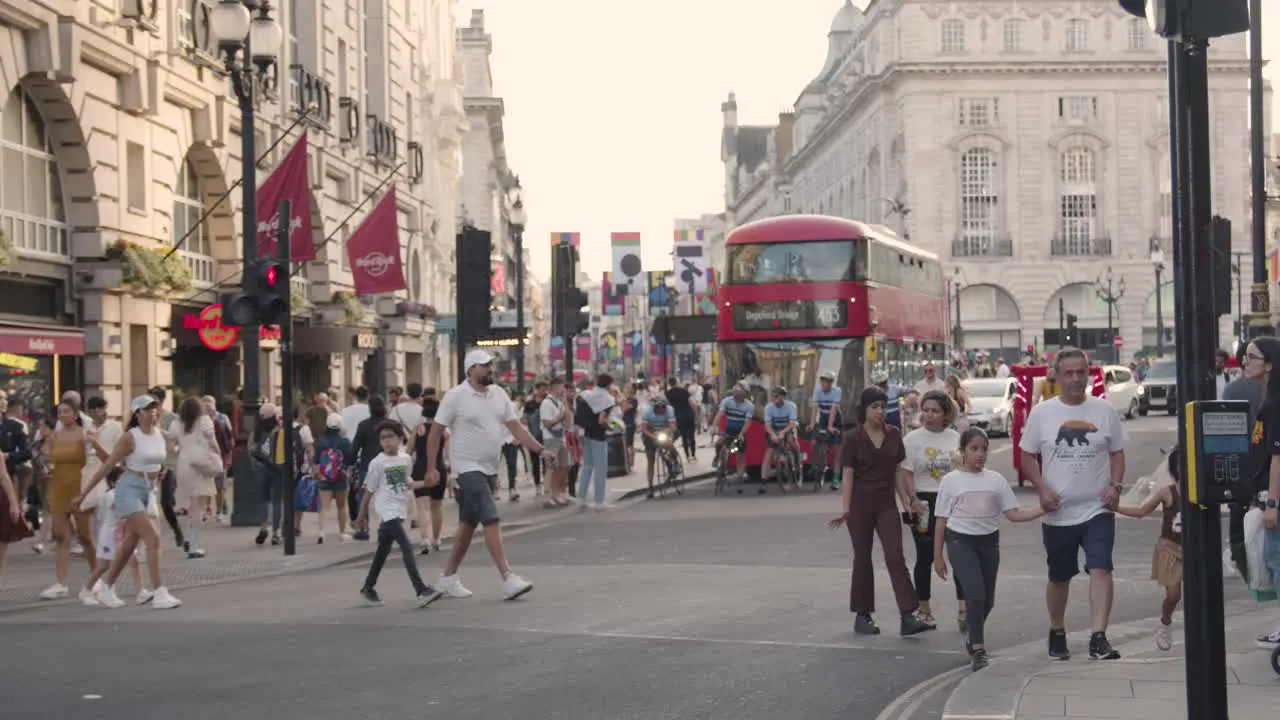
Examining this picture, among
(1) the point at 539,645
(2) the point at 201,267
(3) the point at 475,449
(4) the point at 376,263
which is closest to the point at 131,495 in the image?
(3) the point at 475,449

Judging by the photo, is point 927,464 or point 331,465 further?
point 331,465

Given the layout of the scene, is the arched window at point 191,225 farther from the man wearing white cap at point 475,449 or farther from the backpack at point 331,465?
the man wearing white cap at point 475,449

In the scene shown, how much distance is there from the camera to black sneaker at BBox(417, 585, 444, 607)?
13586mm

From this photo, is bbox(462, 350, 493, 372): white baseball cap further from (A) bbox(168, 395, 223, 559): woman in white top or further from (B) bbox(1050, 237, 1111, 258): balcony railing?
(B) bbox(1050, 237, 1111, 258): balcony railing

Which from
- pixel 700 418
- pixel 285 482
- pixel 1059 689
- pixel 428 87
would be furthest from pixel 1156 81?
pixel 1059 689

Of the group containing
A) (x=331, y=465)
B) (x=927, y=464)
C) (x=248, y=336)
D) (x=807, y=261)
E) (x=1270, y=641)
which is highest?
(x=807, y=261)

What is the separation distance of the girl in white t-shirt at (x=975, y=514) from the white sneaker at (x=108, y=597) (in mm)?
6859

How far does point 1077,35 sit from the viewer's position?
314 ft

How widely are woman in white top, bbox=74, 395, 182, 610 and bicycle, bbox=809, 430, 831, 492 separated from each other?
1473cm

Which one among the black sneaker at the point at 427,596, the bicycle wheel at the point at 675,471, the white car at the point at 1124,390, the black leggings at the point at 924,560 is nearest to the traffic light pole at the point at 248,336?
the black sneaker at the point at 427,596

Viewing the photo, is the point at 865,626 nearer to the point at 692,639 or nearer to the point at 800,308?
the point at 692,639

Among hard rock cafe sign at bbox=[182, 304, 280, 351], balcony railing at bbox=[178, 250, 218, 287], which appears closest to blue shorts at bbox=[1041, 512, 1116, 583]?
hard rock cafe sign at bbox=[182, 304, 280, 351]

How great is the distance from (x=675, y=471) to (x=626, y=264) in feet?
66.2

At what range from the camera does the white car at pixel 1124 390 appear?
4972 centimetres
